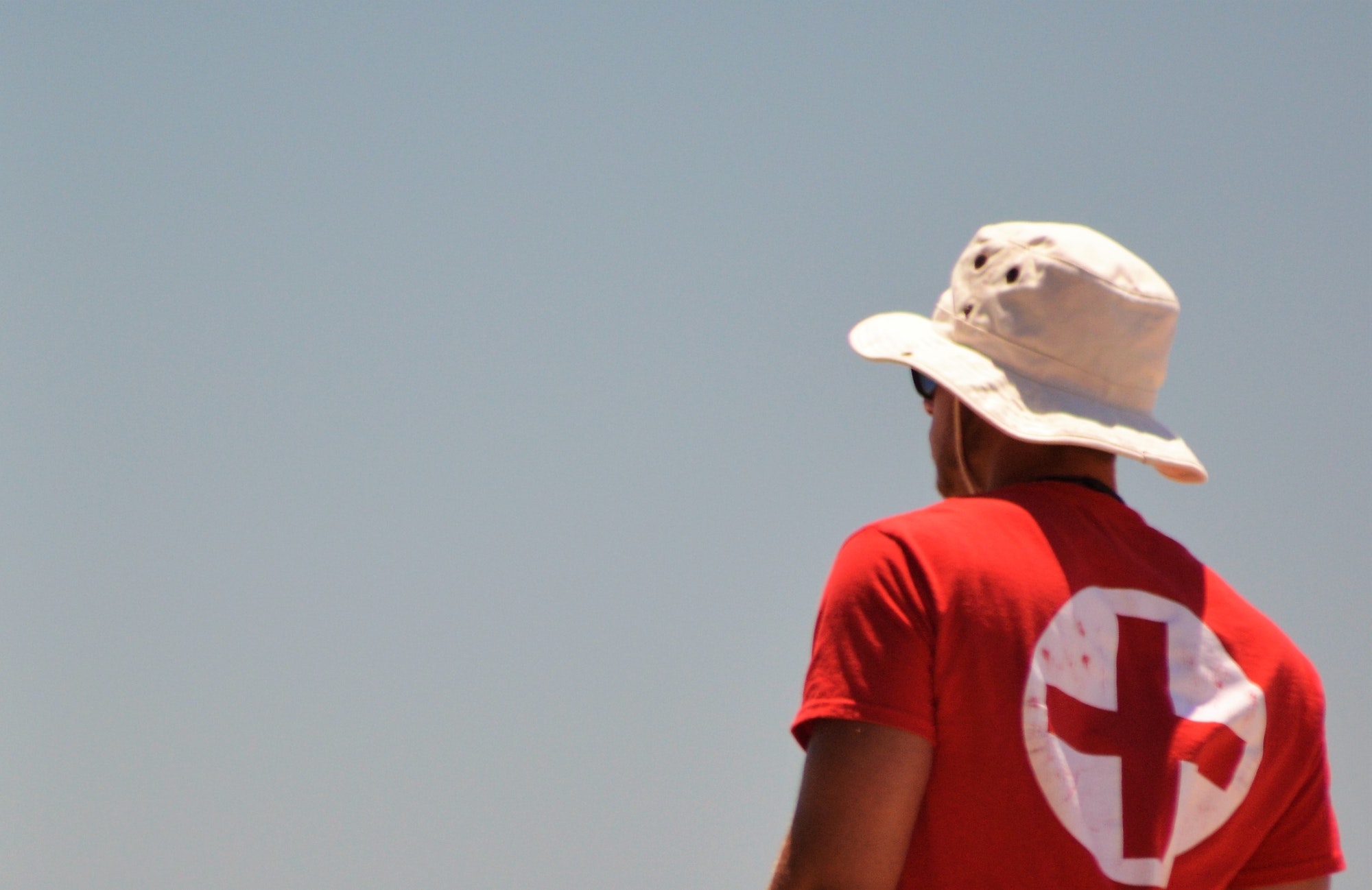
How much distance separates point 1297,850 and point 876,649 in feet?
3.35

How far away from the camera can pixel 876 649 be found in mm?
2465

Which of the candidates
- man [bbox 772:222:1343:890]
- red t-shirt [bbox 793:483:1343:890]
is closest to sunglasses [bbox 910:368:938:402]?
man [bbox 772:222:1343:890]

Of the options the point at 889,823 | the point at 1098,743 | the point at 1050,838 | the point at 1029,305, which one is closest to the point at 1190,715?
the point at 1098,743

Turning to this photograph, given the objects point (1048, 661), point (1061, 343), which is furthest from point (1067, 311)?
point (1048, 661)

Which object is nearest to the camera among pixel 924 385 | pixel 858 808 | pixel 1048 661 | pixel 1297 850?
pixel 858 808

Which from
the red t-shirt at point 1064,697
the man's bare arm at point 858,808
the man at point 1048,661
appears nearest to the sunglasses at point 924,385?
the man at point 1048,661

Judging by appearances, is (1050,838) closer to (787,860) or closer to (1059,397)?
(787,860)

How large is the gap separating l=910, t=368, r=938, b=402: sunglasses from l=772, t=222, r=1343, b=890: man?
0.10m

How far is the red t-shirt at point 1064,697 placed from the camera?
2.48m

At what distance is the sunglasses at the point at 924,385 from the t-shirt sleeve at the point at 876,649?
687mm

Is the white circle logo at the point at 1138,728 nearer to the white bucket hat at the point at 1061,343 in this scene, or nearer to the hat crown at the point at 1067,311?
the white bucket hat at the point at 1061,343

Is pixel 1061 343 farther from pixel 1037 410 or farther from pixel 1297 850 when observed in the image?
pixel 1297 850

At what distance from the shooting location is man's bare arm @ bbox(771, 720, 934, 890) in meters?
2.42

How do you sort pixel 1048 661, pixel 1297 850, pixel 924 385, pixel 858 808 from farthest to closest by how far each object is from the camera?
pixel 924 385
pixel 1297 850
pixel 1048 661
pixel 858 808
